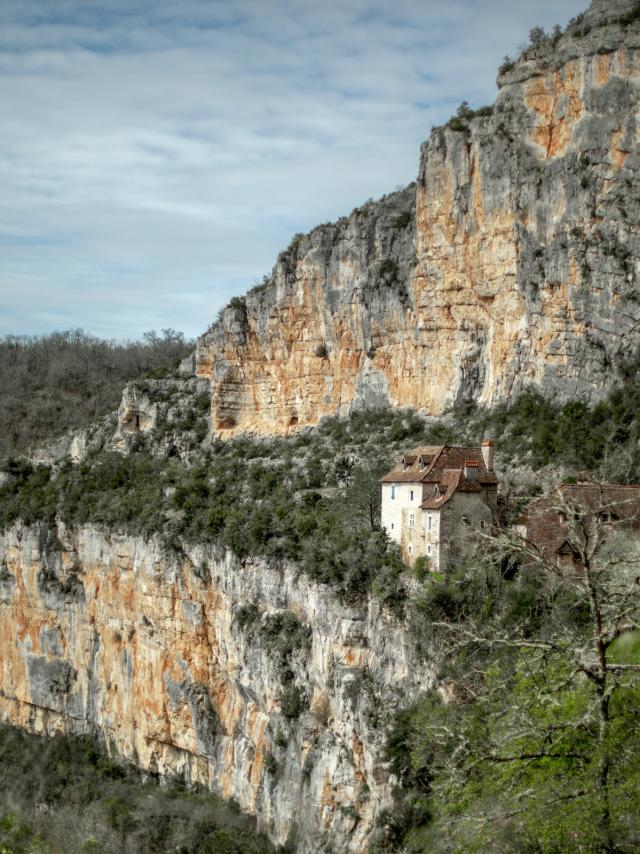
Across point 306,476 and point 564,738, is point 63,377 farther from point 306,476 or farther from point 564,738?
point 564,738

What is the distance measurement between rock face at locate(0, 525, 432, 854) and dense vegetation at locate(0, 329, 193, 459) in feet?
57.0

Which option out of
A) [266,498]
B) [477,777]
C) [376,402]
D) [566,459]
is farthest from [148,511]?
[477,777]

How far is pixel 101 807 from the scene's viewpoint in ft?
136

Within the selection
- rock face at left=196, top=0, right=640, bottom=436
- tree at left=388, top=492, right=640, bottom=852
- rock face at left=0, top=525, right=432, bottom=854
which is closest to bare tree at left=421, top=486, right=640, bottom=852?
tree at left=388, top=492, right=640, bottom=852

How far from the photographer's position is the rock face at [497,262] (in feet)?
125

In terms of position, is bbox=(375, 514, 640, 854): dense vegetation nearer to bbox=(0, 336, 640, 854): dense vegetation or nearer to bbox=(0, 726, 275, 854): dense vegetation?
bbox=(0, 336, 640, 854): dense vegetation

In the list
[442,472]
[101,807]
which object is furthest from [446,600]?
[101,807]

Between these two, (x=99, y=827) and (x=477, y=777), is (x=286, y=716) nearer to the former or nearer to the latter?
(x=99, y=827)

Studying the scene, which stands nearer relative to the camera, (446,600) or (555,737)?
(555,737)

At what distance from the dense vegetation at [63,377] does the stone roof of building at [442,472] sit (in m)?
35.3

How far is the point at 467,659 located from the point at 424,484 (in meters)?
5.40

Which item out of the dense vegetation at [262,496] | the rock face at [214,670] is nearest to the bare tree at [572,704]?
the rock face at [214,670]

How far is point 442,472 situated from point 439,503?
1454 millimetres

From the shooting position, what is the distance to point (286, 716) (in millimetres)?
34312
